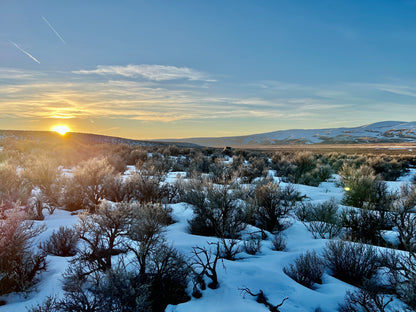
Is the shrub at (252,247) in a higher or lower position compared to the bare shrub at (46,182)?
lower

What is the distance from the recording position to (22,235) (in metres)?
4.00

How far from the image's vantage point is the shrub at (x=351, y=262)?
4547mm

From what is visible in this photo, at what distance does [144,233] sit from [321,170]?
14.4m

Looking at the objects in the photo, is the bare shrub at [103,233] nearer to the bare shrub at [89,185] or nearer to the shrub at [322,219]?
the bare shrub at [89,185]

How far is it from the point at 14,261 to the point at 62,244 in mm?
1126

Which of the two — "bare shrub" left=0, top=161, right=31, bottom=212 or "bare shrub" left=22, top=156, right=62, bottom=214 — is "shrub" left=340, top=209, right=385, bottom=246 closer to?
"bare shrub" left=22, top=156, right=62, bottom=214

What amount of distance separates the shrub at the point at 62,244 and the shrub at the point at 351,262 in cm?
520

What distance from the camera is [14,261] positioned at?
3902 mm

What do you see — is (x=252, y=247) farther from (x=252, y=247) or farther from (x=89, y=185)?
(x=89, y=185)

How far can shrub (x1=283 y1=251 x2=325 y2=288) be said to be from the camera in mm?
4488

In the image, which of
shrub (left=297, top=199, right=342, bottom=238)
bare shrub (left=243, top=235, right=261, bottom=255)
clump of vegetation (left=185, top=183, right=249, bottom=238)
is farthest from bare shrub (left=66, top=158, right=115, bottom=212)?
shrub (left=297, top=199, right=342, bottom=238)

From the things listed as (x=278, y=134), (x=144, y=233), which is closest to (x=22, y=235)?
(x=144, y=233)

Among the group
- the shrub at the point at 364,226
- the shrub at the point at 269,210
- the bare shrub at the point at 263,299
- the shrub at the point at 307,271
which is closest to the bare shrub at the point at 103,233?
the bare shrub at the point at 263,299

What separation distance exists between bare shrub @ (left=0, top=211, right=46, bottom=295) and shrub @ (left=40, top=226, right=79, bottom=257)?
81cm
